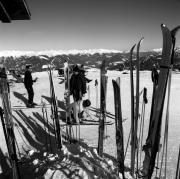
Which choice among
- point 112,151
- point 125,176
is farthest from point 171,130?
point 125,176

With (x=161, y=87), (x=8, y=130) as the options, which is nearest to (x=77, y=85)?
(x=8, y=130)

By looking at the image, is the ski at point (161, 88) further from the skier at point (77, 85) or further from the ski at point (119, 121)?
the skier at point (77, 85)

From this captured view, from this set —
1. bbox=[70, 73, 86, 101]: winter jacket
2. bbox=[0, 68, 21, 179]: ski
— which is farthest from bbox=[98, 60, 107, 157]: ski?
bbox=[70, 73, 86, 101]: winter jacket

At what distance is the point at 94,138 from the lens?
5.43 metres

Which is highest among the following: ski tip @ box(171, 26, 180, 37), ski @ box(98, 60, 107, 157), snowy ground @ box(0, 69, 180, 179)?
ski tip @ box(171, 26, 180, 37)

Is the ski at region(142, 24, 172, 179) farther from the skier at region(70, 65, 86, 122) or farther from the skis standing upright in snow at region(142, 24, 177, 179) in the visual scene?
the skier at region(70, 65, 86, 122)

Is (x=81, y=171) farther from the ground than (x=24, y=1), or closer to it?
closer to it

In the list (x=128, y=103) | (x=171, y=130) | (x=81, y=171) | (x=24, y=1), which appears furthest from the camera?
(x=128, y=103)

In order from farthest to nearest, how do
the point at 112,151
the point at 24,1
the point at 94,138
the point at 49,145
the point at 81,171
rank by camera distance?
the point at 94,138
the point at 49,145
the point at 112,151
the point at 81,171
the point at 24,1

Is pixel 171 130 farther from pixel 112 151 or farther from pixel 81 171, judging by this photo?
pixel 81 171

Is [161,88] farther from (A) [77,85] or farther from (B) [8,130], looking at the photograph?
(A) [77,85]

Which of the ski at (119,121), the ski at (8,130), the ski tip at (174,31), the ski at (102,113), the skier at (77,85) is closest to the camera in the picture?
the ski tip at (174,31)

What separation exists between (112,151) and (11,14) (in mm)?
3397

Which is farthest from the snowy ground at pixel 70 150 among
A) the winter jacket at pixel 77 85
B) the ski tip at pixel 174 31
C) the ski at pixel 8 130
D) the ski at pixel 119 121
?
the ski tip at pixel 174 31
